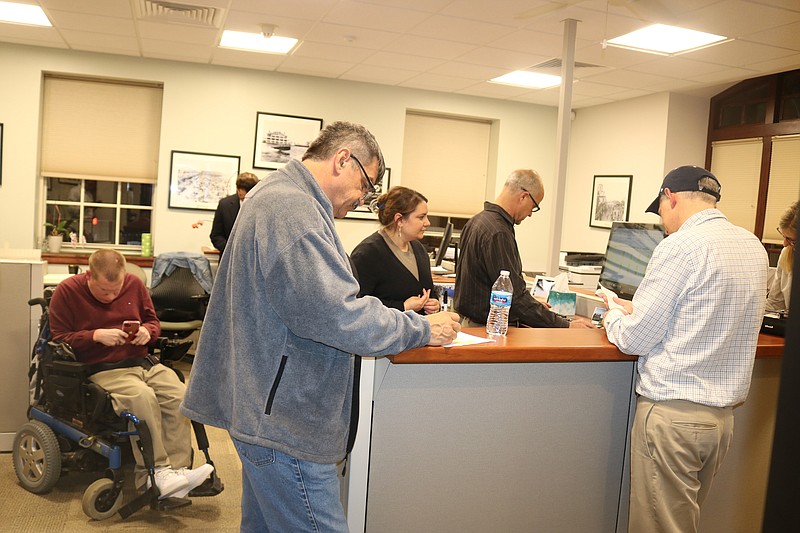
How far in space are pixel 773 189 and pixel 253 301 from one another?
6.11 meters

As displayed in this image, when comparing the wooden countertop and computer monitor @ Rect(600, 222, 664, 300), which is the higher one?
computer monitor @ Rect(600, 222, 664, 300)

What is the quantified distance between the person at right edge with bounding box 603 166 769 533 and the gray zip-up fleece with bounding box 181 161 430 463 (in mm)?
906

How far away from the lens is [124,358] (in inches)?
139

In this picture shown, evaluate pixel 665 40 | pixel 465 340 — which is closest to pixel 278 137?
pixel 665 40

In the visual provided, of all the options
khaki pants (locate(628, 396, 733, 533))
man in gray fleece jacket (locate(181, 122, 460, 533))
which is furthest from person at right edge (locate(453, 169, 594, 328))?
man in gray fleece jacket (locate(181, 122, 460, 533))

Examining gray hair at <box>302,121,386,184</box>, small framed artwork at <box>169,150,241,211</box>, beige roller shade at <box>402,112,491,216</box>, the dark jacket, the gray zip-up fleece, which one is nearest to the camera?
the gray zip-up fleece

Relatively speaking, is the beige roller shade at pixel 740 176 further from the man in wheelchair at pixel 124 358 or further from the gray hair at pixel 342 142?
the gray hair at pixel 342 142

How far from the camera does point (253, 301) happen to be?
171cm

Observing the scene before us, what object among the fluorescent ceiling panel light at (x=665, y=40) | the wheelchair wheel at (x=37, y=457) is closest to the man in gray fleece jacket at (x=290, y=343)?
the wheelchair wheel at (x=37, y=457)

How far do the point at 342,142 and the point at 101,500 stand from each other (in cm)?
227

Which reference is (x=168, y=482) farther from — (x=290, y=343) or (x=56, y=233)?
(x=56, y=233)

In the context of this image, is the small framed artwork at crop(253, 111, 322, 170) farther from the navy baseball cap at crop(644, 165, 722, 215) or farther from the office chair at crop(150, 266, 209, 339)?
the navy baseball cap at crop(644, 165, 722, 215)

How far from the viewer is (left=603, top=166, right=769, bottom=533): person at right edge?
215 centimetres

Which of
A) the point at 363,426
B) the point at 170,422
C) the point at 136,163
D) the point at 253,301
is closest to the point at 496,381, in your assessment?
the point at 363,426
